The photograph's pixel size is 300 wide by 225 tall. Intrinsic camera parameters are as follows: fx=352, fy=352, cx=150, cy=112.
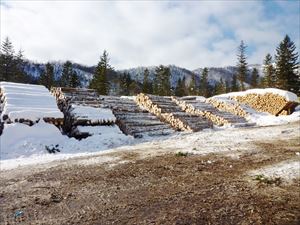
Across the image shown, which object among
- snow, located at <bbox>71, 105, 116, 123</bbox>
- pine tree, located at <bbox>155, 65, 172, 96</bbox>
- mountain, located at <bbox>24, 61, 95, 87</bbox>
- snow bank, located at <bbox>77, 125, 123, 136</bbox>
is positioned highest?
mountain, located at <bbox>24, 61, 95, 87</bbox>

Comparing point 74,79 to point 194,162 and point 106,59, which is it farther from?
point 194,162

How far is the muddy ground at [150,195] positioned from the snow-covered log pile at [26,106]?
5422 mm

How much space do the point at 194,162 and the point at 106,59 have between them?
47.7 meters

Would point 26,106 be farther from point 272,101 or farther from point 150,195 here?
point 272,101

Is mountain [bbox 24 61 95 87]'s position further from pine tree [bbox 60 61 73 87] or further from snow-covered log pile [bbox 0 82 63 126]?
snow-covered log pile [bbox 0 82 63 126]

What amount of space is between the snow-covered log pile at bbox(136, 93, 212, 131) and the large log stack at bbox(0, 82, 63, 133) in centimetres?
920

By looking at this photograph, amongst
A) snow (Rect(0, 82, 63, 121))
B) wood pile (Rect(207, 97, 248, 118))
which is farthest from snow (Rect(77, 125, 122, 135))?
wood pile (Rect(207, 97, 248, 118))

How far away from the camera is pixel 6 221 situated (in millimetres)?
6852

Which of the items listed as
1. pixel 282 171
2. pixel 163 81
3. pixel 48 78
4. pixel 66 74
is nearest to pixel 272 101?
pixel 282 171

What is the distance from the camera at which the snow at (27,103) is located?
16625 millimetres

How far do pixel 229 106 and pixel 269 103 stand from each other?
13.3 feet

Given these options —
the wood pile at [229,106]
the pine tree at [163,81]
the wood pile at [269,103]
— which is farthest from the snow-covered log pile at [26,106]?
the pine tree at [163,81]

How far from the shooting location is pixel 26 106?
17422 mm

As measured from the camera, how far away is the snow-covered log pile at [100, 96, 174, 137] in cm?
2136
